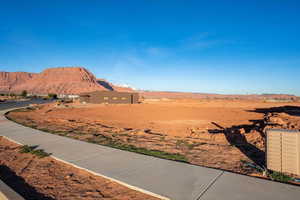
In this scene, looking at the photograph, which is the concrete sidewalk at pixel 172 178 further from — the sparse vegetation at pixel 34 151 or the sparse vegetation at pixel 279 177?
the sparse vegetation at pixel 279 177

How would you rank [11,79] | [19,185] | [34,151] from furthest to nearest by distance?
1. [11,79]
2. [34,151]
3. [19,185]

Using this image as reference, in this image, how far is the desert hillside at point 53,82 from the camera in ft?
475

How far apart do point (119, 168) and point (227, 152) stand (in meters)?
4.23

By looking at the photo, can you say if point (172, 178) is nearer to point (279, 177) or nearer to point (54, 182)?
point (279, 177)

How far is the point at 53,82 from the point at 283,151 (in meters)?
183

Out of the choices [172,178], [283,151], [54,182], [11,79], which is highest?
[11,79]

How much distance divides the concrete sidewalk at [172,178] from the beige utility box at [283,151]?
2.47ft

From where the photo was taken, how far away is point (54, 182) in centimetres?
406

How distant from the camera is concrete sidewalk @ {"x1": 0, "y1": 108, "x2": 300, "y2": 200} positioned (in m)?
3.34

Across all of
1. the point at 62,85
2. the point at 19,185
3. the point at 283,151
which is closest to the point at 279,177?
the point at 283,151

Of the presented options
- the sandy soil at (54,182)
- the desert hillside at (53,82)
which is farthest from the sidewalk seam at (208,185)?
the desert hillside at (53,82)

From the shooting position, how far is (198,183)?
3775 mm

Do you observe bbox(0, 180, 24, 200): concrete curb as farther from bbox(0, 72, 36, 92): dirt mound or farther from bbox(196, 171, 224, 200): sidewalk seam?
bbox(0, 72, 36, 92): dirt mound

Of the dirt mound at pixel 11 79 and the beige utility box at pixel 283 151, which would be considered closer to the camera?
the beige utility box at pixel 283 151
